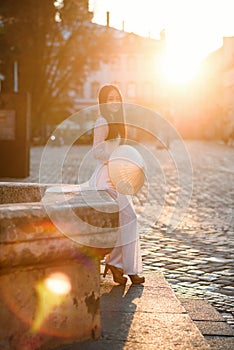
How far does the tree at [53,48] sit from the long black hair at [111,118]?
75.7ft

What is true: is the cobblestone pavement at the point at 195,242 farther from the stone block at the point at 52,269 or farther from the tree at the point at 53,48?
the tree at the point at 53,48

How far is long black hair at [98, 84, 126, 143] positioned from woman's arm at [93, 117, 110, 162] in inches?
1.9

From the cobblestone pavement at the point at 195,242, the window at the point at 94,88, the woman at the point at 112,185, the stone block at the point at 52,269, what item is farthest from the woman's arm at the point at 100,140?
the window at the point at 94,88

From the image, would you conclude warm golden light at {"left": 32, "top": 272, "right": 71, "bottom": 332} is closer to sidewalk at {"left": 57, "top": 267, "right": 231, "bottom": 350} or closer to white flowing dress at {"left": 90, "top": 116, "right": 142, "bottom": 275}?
sidewalk at {"left": 57, "top": 267, "right": 231, "bottom": 350}

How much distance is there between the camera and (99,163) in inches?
219

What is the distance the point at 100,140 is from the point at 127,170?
775 millimetres

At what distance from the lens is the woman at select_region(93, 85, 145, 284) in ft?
16.8

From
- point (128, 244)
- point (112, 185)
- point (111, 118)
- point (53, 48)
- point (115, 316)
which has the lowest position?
point (115, 316)

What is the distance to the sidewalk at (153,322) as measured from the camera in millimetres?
3443

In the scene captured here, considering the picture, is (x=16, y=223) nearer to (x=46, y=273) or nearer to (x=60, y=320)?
(x=46, y=273)

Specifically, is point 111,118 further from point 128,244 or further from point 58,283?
point 58,283

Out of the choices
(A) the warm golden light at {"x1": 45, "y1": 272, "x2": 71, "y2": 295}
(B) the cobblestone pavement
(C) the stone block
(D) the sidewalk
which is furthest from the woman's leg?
(A) the warm golden light at {"x1": 45, "y1": 272, "x2": 71, "y2": 295}

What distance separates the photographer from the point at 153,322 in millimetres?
3871

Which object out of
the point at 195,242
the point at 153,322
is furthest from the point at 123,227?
the point at 195,242
